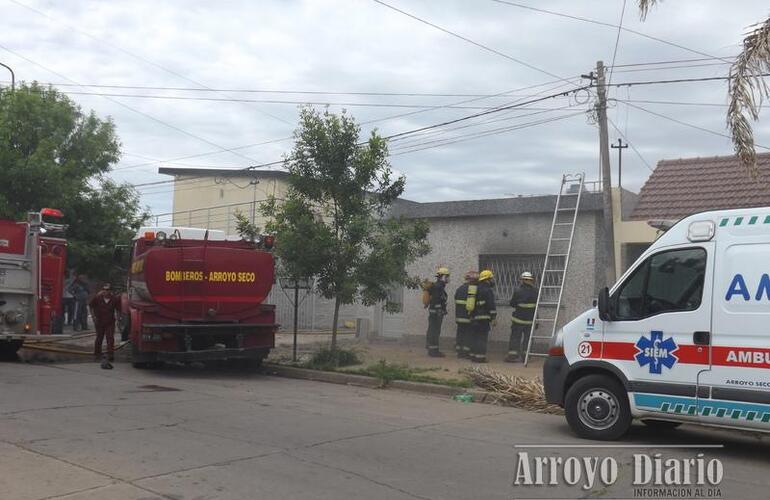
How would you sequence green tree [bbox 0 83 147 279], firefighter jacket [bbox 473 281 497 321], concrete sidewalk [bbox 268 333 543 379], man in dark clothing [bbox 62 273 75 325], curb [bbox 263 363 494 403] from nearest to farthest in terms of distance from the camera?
curb [bbox 263 363 494 403] < concrete sidewalk [bbox 268 333 543 379] < firefighter jacket [bbox 473 281 497 321] < green tree [bbox 0 83 147 279] < man in dark clothing [bbox 62 273 75 325]

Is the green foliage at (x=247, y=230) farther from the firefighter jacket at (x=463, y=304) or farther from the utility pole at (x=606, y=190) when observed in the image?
the utility pole at (x=606, y=190)

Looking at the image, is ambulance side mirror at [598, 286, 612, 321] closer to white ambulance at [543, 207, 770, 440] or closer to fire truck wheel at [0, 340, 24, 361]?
white ambulance at [543, 207, 770, 440]

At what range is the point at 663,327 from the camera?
7.63 m

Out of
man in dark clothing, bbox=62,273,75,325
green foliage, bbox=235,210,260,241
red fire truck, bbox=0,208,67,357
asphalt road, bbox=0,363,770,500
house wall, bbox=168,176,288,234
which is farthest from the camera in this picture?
house wall, bbox=168,176,288,234

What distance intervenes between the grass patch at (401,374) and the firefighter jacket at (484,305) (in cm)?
178

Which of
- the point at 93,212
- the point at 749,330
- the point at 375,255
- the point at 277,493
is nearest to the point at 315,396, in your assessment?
the point at 375,255

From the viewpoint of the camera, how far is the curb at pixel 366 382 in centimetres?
1122

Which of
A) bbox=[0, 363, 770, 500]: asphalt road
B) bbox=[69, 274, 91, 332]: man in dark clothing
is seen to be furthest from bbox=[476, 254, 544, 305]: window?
bbox=[69, 274, 91, 332]: man in dark clothing

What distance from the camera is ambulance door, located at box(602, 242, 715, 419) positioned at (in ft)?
24.2

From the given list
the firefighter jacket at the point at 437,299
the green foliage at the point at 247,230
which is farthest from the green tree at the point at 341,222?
the firefighter jacket at the point at 437,299

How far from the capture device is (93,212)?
19281 mm

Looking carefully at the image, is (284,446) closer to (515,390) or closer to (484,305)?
(515,390)

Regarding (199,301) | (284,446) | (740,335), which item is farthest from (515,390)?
(199,301)

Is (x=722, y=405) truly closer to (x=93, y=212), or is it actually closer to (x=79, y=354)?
(x=79, y=354)
